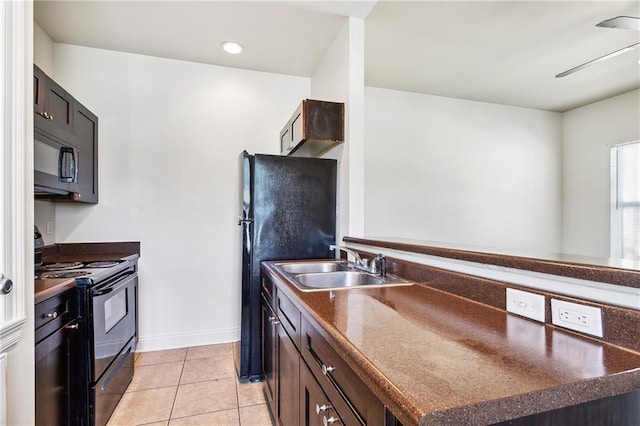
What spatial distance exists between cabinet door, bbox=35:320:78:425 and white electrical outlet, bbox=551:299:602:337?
193cm

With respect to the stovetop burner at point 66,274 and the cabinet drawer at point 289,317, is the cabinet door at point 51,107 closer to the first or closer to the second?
the stovetop burner at point 66,274

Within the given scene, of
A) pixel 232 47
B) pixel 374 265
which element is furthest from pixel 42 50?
pixel 374 265

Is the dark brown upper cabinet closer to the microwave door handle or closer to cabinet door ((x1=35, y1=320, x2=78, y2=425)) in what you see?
the microwave door handle

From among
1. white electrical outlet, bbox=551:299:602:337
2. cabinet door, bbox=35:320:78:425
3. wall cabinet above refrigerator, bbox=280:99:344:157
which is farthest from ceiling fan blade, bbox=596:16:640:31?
cabinet door, bbox=35:320:78:425

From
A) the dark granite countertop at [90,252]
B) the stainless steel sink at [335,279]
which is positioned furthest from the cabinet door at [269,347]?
the dark granite countertop at [90,252]

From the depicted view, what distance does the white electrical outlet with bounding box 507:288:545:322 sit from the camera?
0.96m

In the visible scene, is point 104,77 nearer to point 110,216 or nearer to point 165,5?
point 165,5

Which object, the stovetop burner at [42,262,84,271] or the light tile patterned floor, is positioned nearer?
the light tile patterned floor

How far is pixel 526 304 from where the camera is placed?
1.00m

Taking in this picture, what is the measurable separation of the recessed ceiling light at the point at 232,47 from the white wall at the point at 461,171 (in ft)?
5.39

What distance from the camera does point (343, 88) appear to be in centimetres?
245

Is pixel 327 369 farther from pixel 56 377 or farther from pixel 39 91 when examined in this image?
pixel 39 91

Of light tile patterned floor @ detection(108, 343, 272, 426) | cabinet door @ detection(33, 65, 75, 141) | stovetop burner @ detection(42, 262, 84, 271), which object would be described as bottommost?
light tile patterned floor @ detection(108, 343, 272, 426)

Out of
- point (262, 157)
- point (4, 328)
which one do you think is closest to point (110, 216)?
point (262, 157)
